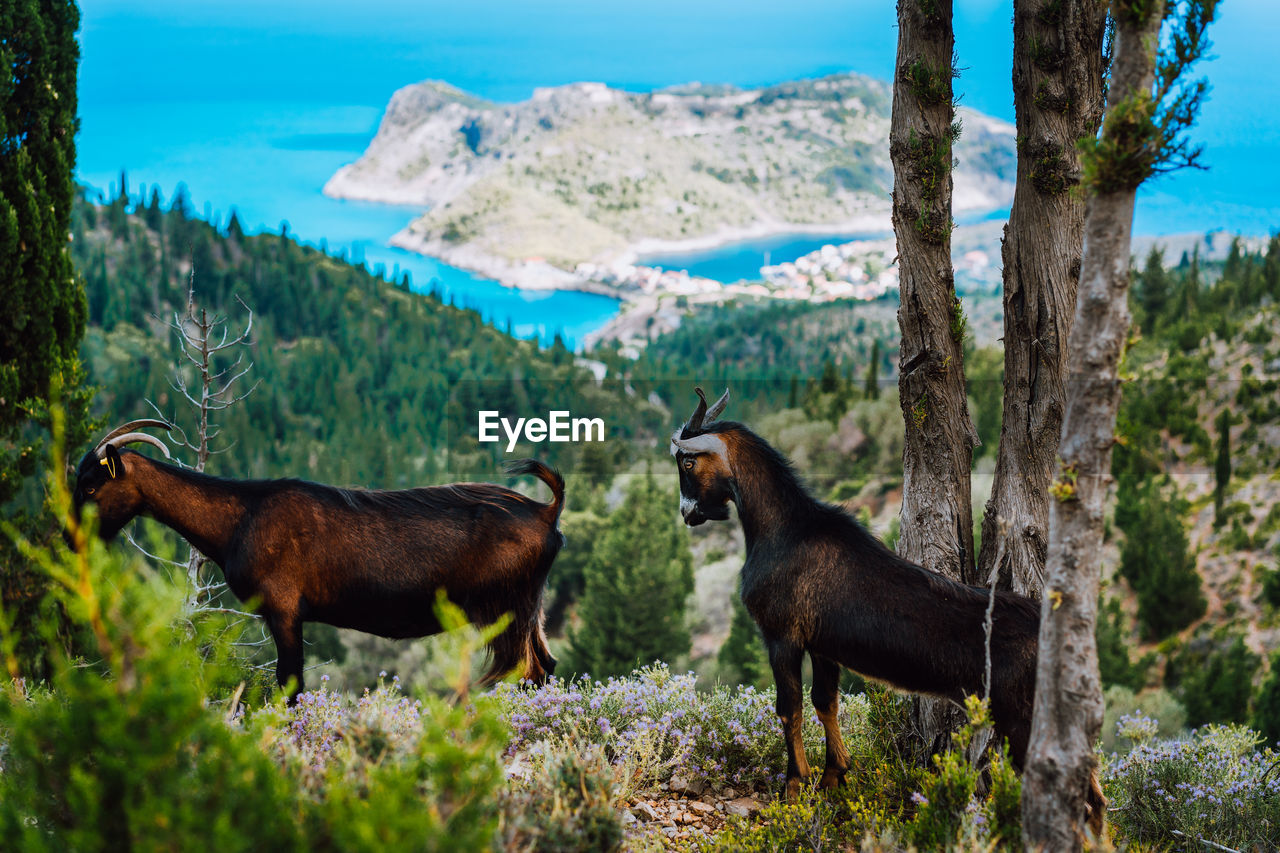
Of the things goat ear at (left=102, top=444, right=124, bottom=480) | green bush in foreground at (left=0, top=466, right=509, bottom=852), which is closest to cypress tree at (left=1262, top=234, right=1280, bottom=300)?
goat ear at (left=102, top=444, right=124, bottom=480)

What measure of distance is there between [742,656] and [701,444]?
28379 millimetres

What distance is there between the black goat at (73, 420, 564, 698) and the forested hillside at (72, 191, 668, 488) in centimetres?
4986

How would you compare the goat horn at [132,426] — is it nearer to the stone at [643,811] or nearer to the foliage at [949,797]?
the stone at [643,811]

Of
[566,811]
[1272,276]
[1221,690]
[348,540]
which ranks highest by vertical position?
[1272,276]

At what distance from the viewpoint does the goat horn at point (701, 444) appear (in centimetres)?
567

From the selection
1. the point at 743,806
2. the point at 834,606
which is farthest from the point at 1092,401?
the point at 743,806

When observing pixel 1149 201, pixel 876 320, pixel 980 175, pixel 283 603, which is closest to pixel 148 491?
pixel 283 603

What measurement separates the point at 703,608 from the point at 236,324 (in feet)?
251

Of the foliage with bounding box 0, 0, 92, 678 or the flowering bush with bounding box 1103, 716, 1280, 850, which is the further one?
the foliage with bounding box 0, 0, 92, 678

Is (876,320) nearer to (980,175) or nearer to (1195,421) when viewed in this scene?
(1195,421)

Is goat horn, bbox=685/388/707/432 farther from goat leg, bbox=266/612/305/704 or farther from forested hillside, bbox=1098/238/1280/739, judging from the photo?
forested hillside, bbox=1098/238/1280/739

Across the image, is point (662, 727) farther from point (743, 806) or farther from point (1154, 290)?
point (1154, 290)

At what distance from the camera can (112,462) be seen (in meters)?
6.00

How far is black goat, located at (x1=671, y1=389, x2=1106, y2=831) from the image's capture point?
4.94 metres
